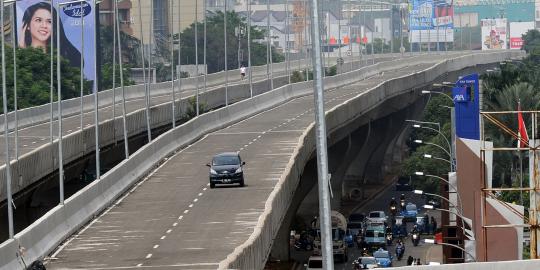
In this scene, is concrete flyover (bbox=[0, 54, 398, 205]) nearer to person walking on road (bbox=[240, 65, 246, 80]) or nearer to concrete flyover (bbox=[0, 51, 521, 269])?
person walking on road (bbox=[240, 65, 246, 80])

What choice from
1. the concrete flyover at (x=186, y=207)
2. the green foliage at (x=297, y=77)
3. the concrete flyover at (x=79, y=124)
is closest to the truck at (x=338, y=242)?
the concrete flyover at (x=186, y=207)

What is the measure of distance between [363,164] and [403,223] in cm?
3422

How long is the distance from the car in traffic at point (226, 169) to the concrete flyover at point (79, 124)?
7509mm

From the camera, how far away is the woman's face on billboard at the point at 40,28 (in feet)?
499

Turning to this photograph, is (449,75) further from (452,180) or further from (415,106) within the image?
(452,180)

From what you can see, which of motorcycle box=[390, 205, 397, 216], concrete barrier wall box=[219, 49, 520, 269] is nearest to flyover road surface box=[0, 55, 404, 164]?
concrete barrier wall box=[219, 49, 520, 269]

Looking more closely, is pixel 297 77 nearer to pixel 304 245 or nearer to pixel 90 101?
pixel 90 101

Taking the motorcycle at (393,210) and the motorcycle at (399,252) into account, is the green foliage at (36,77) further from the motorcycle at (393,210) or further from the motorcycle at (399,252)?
the motorcycle at (399,252)

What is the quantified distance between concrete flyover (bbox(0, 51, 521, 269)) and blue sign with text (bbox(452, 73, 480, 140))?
7.05m

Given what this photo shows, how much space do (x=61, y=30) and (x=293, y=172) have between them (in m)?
67.8

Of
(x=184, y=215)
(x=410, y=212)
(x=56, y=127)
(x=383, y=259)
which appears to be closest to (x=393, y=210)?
(x=410, y=212)


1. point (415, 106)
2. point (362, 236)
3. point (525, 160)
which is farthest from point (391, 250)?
point (415, 106)

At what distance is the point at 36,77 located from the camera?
14688cm

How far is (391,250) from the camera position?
101 metres
